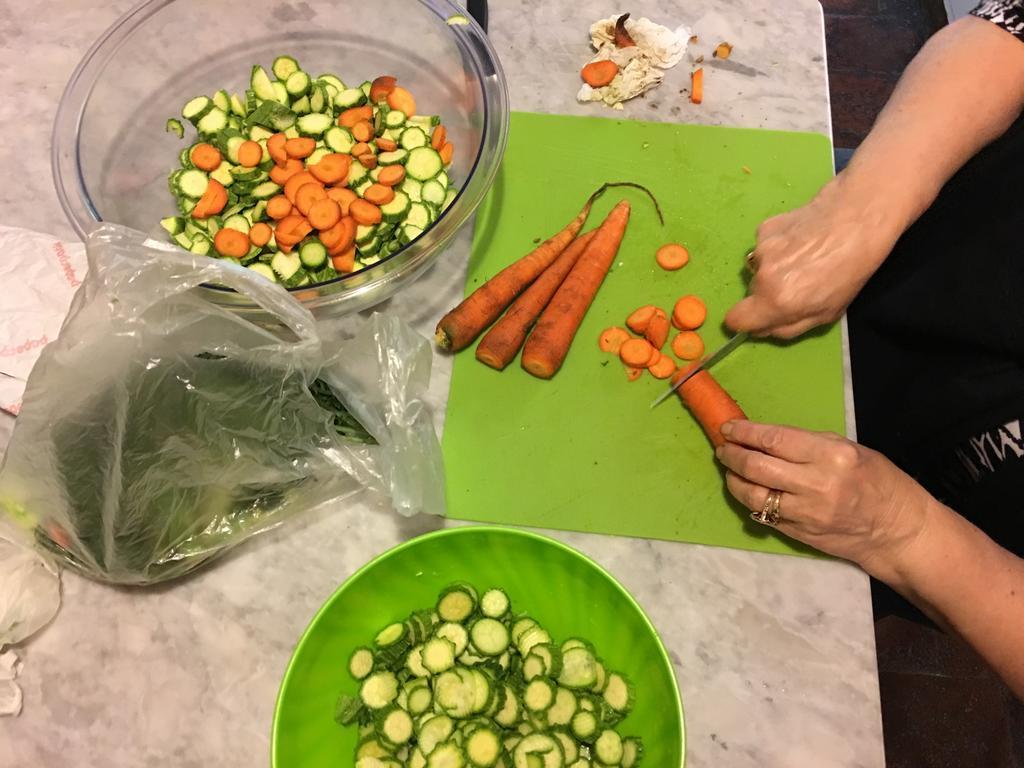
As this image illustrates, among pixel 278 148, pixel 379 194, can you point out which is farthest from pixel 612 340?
pixel 278 148

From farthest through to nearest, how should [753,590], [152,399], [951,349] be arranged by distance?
[951,349] < [753,590] < [152,399]

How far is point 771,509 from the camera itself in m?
1.06

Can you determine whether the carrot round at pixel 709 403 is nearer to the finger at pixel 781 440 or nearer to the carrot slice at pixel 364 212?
the finger at pixel 781 440

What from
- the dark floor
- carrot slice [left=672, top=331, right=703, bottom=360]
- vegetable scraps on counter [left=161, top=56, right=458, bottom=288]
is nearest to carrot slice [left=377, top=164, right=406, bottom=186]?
vegetable scraps on counter [left=161, top=56, right=458, bottom=288]

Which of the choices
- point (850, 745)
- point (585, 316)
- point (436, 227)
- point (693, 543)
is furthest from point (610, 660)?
point (436, 227)

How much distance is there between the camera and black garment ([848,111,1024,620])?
1093 mm

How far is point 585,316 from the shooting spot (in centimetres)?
129

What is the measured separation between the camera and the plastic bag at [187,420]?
904 millimetres

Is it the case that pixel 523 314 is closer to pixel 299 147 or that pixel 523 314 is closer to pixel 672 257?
pixel 672 257

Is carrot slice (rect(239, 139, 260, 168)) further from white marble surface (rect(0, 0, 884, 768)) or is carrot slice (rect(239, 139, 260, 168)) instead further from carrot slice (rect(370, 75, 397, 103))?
white marble surface (rect(0, 0, 884, 768))

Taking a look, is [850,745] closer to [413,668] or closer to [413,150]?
[413,668]

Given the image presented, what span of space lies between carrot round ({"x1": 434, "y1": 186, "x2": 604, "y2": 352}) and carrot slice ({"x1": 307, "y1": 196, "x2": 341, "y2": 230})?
9.9 inches

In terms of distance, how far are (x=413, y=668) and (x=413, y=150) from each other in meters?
0.87

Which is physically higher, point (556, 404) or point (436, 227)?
point (436, 227)
